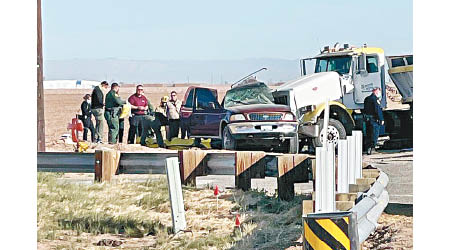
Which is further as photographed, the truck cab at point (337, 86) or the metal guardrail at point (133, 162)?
the truck cab at point (337, 86)

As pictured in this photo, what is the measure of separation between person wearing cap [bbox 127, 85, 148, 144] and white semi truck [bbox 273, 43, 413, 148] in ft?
9.46

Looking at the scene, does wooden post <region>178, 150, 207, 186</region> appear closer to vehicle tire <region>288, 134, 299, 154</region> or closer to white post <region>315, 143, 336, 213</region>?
vehicle tire <region>288, 134, 299, 154</region>

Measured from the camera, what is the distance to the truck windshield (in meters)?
17.7

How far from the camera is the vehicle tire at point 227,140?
15531 millimetres

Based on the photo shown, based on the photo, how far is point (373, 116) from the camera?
58.5ft

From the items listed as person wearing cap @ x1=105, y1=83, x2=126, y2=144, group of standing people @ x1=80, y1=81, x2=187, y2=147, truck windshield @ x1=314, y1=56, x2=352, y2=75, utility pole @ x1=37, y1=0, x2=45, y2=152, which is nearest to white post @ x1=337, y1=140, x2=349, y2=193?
utility pole @ x1=37, y1=0, x2=45, y2=152

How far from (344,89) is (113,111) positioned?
4710 millimetres

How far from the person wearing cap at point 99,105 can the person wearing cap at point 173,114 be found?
59.5 inches

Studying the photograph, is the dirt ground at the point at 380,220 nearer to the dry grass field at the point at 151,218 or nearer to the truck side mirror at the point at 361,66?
the dry grass field at the point at 151,218

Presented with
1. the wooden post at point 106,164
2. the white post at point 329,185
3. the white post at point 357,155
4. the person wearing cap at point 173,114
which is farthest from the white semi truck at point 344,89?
the white post at point 329,185

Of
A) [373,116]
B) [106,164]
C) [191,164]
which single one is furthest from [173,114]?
[191,164]
